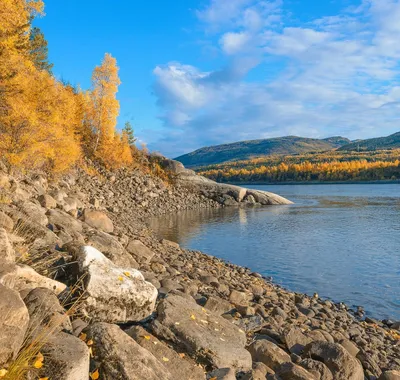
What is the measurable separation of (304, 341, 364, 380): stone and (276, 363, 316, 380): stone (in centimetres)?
90

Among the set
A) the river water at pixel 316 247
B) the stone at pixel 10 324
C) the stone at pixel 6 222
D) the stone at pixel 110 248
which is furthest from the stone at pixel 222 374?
the river water at pixel 316 247

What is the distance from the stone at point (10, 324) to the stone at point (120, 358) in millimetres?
1000

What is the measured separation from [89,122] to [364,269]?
3682 cm

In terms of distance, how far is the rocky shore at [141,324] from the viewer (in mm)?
4555

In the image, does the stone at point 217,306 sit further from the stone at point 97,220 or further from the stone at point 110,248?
the stone at point 97,220

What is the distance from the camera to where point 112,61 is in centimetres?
4353

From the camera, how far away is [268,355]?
7.14m

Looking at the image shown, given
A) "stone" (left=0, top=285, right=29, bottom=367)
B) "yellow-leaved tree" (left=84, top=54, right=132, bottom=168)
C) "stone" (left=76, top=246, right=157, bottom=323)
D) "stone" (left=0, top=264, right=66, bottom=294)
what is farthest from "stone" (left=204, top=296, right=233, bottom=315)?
"yellow-leaved tree" (left=84, top=54, right=132, bottom=168)

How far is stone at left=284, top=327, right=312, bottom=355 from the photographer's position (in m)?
8.16

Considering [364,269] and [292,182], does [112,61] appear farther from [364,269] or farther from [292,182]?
[292,182]

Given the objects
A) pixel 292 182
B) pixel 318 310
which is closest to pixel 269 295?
pixel 318 310

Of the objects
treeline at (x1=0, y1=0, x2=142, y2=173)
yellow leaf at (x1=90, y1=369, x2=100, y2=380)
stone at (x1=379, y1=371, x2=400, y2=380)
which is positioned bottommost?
stone at (x1=379, y1=371, x2=400, y2=380)

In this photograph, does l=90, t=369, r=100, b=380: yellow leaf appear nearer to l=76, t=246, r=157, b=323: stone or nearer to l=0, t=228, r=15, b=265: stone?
l=76, t=246, r=157, b=323: stone

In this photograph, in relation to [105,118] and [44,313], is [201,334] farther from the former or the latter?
[105,118]
